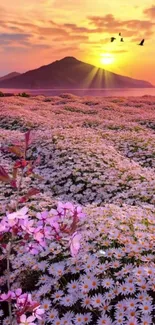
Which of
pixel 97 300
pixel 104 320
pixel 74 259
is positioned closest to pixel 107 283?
pixel 97 300

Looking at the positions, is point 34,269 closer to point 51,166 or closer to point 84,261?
point 84,261

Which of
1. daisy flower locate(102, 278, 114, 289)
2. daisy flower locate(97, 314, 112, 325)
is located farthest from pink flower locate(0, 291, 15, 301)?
daisy flower locate(102, 278, 114, 289)

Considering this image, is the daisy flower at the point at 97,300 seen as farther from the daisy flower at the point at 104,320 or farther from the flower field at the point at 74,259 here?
the daisy flower at the point at 104,320

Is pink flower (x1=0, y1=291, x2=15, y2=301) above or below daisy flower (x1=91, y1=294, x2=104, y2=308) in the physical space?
above

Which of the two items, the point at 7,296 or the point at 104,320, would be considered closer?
the point at 7,296

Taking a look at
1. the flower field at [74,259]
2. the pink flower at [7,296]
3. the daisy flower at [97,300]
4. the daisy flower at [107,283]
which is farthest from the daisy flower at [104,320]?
the pink flower at [7,296]

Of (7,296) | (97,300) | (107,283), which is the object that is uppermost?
(7,296)

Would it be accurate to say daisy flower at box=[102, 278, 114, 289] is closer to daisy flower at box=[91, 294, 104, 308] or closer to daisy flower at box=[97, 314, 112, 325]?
daisy flower at box=[91, 294, 104, 308]

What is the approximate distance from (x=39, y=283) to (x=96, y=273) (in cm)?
84

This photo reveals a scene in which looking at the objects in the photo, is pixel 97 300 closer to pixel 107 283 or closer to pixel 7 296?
pixel 107 283

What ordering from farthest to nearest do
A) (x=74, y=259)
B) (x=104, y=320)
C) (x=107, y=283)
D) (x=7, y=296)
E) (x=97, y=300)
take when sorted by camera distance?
(x=74, y=259) < (x=107, y=283) < (x=97, y=300) < (x=104, y=320) < (x=7, y=296)

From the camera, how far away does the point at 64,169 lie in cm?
1252

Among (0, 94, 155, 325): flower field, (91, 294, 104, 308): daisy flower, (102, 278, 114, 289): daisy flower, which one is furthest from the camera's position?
(102, 278, 114, 289): daisy flower

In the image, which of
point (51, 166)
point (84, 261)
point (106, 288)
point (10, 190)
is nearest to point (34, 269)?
point (84, 261)
